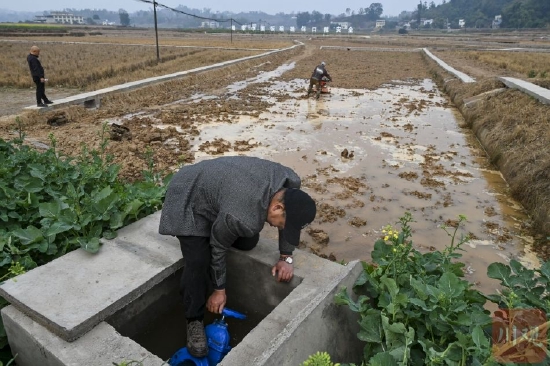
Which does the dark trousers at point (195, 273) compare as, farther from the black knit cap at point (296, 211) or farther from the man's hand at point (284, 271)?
the black knit cap at point (296, 211)

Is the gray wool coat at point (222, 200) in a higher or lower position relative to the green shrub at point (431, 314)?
higher

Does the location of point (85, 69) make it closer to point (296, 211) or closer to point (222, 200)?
point (222, 200)

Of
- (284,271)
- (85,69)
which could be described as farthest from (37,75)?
(85,69)

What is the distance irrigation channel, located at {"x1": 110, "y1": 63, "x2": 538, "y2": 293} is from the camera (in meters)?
4.22

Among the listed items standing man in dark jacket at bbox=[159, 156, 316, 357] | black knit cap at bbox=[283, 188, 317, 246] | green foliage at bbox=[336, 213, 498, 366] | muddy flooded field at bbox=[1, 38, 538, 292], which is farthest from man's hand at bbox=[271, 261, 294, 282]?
muddy flooded field at bbox=[1, 38, 538, 292]

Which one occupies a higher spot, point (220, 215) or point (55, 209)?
point (220, 215)

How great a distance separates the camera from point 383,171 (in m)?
6.16

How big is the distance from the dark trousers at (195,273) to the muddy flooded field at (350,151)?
1734 mm

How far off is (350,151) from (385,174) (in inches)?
46.3

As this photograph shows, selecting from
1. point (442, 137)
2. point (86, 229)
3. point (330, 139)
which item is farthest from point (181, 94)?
point (86, 229)

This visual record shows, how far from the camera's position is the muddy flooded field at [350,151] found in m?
4.36

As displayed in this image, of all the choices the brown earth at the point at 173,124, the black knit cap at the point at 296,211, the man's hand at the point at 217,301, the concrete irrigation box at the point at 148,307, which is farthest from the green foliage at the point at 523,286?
the brown earth at the point at 173,124

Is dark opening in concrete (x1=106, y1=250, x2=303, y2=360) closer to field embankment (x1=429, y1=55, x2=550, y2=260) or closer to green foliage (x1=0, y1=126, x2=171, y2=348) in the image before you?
green foliage (x1=0, y1=126, x2=171, y2=348)

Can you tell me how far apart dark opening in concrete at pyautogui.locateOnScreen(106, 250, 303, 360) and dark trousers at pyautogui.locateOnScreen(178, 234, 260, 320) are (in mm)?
362
